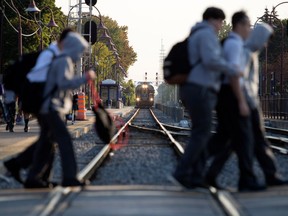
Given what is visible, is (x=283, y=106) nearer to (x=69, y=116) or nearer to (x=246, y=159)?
(x=69, y=116)

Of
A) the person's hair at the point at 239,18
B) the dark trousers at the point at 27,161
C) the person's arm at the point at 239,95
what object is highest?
the person's hair at the point at 239,18

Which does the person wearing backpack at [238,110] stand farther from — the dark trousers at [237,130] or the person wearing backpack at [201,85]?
the person wearing backpack at [201,85]

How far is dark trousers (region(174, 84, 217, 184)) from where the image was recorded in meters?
7.66

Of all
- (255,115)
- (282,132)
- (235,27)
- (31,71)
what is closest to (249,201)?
(255,115)

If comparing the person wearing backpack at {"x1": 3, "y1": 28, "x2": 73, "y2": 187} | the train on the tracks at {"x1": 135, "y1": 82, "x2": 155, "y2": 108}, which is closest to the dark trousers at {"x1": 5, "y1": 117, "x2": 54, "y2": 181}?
the person wearing backpack at {"x1": 3, "y1": 28, "x2": 73, "y2": 187}

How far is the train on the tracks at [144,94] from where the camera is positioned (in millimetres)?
99812

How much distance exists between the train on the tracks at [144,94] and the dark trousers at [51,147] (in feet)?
300

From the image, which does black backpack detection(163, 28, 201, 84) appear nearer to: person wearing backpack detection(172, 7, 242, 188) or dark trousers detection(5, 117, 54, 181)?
person wearing backpack detection(172, 7, 242, 188)

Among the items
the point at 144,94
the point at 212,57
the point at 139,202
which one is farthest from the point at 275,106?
the point at 144,94

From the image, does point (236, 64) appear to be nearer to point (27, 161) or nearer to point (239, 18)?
point (239, 18)

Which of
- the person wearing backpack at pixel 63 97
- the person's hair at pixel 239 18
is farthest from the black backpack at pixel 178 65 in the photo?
the person wearing backpack at pixel 63 97

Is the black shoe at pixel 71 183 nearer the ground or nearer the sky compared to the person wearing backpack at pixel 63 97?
nearer the ground

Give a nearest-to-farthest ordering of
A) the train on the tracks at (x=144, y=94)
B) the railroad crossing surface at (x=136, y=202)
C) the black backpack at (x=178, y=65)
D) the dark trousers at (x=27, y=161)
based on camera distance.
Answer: the railroad crossing surface at (x=136, y=202)
the black backpack at (x=178, y=65)
the dark trousers at (x=27, y=161)
the train on the tracks at (x=144, y=94)

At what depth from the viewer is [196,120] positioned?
7.71 meters
